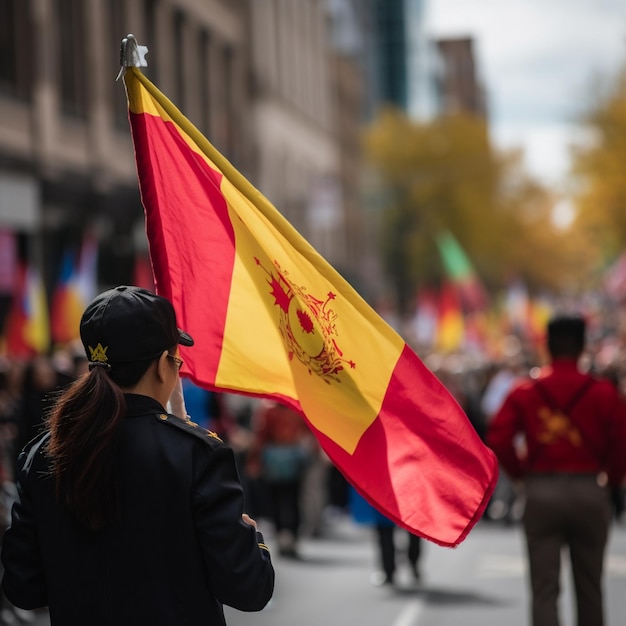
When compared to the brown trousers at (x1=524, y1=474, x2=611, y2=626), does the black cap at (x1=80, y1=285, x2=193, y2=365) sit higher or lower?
higher

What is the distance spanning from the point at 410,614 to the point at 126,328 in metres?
7.35

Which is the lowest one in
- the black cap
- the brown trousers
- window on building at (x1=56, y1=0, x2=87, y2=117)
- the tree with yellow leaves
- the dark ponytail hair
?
the tree with yellow leaves

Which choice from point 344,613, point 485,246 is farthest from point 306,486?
point 485,246

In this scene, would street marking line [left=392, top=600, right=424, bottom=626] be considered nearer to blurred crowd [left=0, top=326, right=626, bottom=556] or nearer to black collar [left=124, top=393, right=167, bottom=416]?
blurred crowd [left=0, top=326, right=626, bottom=556]

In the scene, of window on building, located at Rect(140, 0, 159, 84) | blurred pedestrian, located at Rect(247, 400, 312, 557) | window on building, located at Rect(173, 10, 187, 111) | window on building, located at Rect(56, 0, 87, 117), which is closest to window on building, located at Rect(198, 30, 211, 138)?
window on building, located at Rect(173, 10, 187, 111)

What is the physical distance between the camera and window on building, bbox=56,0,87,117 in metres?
28.9

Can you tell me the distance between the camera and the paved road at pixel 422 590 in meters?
10.4

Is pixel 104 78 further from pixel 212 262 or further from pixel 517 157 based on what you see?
pixel 517 157

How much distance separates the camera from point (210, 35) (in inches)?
1650

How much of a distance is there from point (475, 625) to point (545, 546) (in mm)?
2668

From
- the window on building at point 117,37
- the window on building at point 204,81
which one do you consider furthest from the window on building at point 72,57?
the window on building at point 204,81

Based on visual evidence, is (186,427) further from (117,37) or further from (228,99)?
(228,99)

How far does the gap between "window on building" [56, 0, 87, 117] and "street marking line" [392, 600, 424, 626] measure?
1955 cm

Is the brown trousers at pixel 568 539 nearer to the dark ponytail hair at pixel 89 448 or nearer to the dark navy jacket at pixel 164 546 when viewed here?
the dark navy jacket at pixel 164 546
